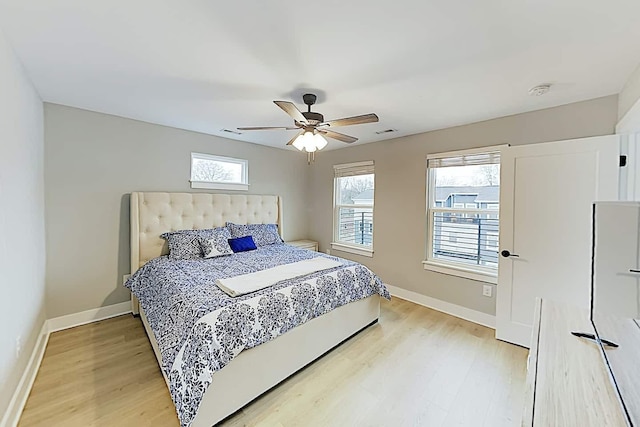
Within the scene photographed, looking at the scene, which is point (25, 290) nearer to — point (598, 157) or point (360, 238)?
point (360, 238)

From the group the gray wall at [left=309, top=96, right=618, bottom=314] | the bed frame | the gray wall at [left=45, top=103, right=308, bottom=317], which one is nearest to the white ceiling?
the gray wall at [left=309, top=96, right=618, bottom=314]

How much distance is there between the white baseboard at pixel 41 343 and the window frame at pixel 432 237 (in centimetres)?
390

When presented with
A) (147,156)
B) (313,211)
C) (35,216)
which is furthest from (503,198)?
(35,216)

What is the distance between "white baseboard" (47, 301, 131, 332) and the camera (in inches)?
112

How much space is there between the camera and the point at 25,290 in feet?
6.73

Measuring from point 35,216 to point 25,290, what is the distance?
0.73 metres

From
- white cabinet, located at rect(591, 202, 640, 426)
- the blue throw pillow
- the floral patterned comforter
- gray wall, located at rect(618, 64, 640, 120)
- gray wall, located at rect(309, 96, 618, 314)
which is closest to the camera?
white cabinet, located at rect(591, 202, 640, 426)

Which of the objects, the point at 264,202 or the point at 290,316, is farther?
the point at 264,202

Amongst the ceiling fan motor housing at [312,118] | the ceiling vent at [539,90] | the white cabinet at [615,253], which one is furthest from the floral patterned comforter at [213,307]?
the ceiling vent at [539,90]

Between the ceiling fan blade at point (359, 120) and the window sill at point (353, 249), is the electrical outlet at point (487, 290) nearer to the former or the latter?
the window sill at point (353, 249)

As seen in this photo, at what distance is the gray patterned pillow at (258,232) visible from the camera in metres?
3.88

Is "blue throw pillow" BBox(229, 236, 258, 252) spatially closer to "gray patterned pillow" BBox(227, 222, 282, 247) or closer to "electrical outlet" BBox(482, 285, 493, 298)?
"gray patterned pillow" BBox(227, 222, 282, 247)

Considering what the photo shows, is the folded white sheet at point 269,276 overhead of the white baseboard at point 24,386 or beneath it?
overhead

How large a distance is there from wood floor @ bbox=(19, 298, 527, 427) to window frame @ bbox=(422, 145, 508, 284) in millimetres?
675
